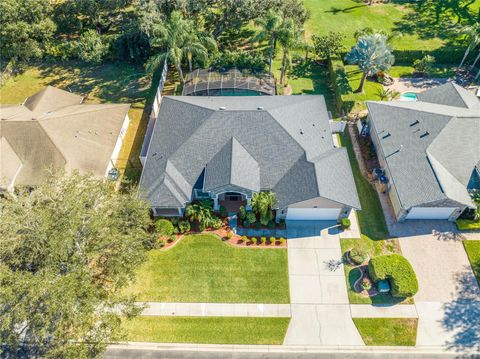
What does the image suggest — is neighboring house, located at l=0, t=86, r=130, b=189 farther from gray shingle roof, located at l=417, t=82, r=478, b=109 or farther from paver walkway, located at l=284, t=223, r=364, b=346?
gray shingle roof, located at l=417, t=82, r=478, b=109

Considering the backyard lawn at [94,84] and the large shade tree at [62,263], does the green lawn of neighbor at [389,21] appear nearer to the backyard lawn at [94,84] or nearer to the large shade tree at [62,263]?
the backyard lawn at [94,84]

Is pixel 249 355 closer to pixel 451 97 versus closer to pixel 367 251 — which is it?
pixel 367 251

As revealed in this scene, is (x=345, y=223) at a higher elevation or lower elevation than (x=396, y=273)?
higher

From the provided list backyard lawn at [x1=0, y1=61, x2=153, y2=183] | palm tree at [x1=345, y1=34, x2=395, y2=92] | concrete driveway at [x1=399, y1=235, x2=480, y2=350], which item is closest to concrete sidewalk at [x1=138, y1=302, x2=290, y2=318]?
concrete driveway at [x1=399, y1=235, x2=480, y2=350]

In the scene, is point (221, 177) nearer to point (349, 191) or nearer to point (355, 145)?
point (349, 191)

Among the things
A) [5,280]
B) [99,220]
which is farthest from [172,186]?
[5,280]

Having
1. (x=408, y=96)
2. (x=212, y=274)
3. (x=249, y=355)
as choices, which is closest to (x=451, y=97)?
(x=408, y=96)
